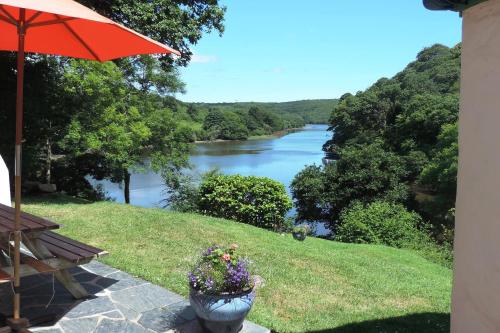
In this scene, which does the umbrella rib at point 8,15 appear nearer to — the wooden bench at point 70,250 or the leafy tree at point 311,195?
the wooden bench at point 70,250

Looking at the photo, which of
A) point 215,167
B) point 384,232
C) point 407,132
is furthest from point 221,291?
point 407,132

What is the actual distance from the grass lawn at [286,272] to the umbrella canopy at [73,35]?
2323 mm

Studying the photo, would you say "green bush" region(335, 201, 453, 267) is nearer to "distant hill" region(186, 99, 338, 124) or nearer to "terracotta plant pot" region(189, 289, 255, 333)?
"terracotta plant pot" region(189, 289, 255, 333)

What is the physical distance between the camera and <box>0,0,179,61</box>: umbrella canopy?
296 centimetres

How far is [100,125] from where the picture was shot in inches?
493

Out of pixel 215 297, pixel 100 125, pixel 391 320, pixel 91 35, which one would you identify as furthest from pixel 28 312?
pixel 100 125

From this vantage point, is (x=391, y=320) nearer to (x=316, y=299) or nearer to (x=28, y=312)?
(x=316, y=299)

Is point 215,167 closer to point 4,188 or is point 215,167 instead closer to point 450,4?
point 4,188

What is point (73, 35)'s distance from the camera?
3.82m

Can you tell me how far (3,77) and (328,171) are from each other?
15.8m

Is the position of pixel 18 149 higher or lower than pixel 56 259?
higher

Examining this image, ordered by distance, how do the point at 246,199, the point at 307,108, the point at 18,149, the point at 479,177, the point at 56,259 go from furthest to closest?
the point at 307,108 → the point at 246,199 → the point at 56,259 → the point at 18,149 → the point at 479,177

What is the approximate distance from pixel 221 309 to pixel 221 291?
0.41ft

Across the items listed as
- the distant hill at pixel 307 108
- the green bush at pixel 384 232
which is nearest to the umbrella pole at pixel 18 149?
the green bush at pixel 384 232
